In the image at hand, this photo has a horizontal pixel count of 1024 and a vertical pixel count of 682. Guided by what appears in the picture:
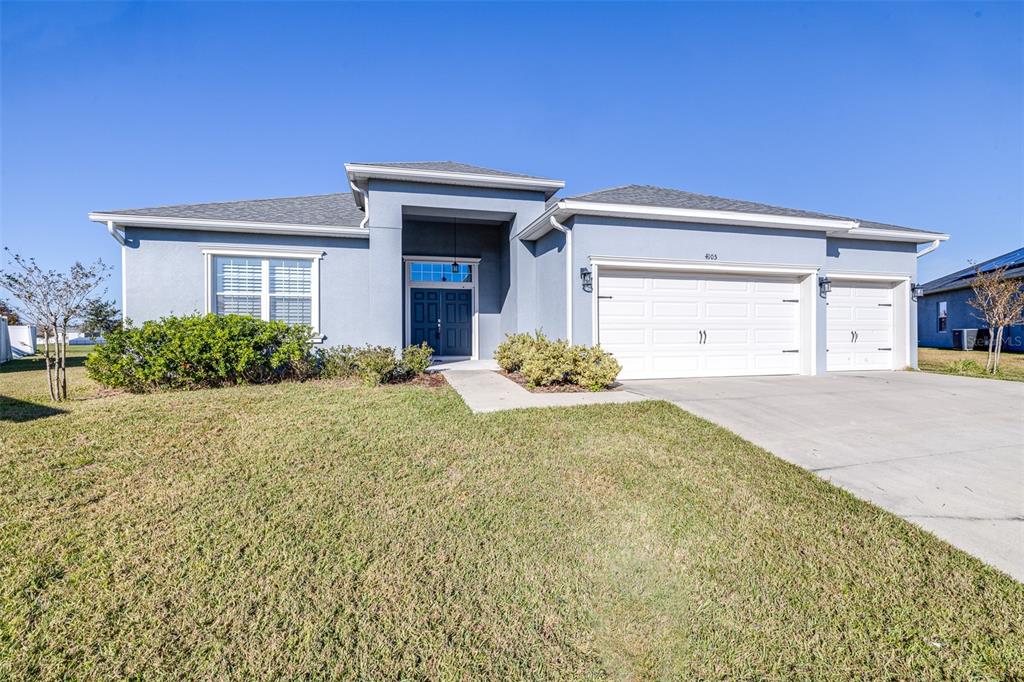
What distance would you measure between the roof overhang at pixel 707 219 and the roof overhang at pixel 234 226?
4086mm

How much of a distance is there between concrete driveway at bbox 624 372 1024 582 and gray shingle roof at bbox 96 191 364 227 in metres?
7.87

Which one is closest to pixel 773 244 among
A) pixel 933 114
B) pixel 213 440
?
pixel 933 114

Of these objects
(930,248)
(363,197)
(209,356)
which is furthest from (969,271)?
(209,356)

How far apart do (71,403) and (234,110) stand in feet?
25.7

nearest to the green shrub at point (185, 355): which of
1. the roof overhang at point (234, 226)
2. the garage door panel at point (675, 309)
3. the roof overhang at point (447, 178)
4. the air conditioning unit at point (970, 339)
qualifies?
the roof overhang at point (234, 226)

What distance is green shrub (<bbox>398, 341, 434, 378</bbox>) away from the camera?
836 centimetres

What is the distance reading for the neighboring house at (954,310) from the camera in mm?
18078

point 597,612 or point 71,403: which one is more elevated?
point 71,403

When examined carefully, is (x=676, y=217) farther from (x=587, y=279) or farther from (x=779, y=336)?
(x=779, y=336)

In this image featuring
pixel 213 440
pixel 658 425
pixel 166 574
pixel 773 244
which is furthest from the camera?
pixel 773 244

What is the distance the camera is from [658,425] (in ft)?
17.4

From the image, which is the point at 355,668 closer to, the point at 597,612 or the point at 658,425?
the point at 597,612

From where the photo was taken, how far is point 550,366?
24.0 feet

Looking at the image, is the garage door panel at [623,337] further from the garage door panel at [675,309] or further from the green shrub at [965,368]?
the green shrub at [965,368]
